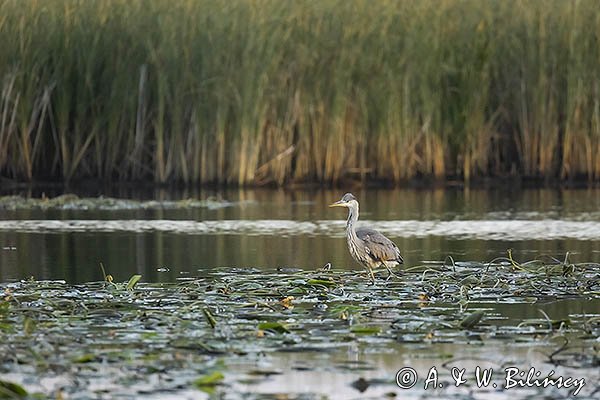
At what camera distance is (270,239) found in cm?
1276

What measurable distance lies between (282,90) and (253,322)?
1024 centimetres

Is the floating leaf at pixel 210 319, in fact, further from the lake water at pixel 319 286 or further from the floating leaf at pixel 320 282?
the floating leaf at pixel 320 282

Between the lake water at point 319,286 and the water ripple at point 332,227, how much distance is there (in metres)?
0.02

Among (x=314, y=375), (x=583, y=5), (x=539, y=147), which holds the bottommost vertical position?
(x=314, y=375)

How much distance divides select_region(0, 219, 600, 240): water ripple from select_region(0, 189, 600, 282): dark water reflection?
145 mm

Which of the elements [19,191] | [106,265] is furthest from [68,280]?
[19,191]

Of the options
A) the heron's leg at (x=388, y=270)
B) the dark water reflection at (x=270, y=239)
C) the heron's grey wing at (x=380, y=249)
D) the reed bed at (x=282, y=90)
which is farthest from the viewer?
the reed bed at (x=282, y=90)

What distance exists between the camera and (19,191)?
666 inches

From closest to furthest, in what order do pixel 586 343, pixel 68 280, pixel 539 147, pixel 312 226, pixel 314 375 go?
1. pixel 314 375
2. pixel 586 343
3. pixel 68 280
4. pixel 312 226
5. pixel 539 147

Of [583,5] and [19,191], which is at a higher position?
[583,5]

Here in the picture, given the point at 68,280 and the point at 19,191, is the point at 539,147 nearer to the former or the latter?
the point at 19,191

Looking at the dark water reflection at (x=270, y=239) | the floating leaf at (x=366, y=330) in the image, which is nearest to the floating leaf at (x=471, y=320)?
the floating leaf at (x=366, y=330)

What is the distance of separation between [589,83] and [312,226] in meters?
5.44

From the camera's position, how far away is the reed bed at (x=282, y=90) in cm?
1734
